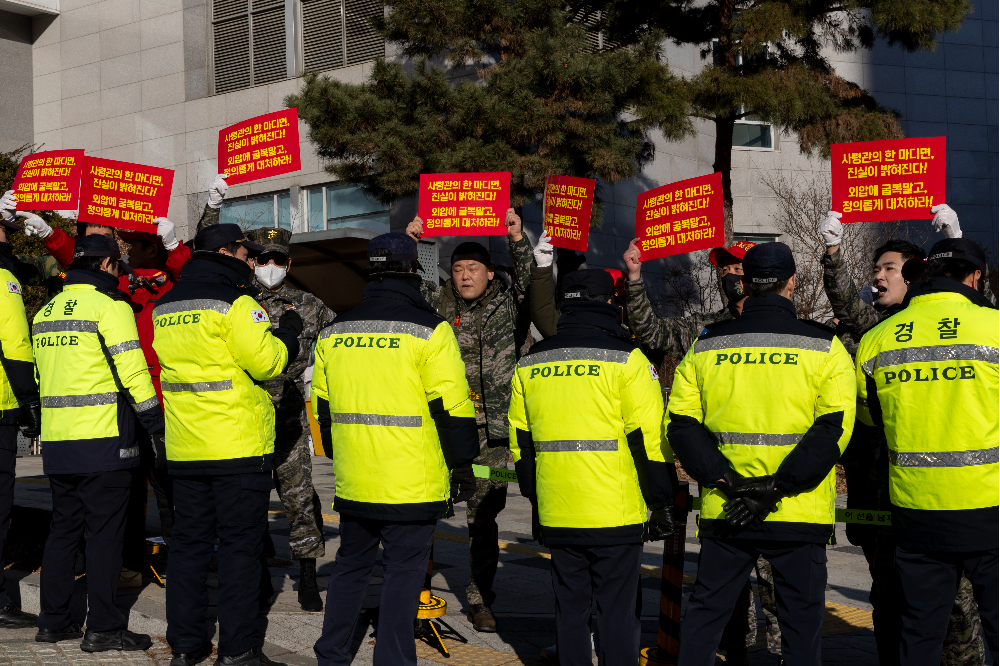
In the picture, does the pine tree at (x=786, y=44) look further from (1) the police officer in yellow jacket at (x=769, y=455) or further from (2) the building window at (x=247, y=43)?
(2) the building window at (x=247, y=43)

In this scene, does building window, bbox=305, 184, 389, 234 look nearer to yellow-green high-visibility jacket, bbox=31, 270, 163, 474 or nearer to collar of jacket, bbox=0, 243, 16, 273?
collar of jacket, bbox=0, 243, 16, 273

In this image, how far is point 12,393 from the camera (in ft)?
20.6

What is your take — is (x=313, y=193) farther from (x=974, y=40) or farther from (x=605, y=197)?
(x=974, y=40)

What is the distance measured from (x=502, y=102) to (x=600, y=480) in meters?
9.66

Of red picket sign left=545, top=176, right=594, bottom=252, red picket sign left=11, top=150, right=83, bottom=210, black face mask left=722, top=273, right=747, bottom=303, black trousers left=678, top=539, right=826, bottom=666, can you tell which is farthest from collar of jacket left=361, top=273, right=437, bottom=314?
red picket sign left=11, top=150, right=83, bottom=210

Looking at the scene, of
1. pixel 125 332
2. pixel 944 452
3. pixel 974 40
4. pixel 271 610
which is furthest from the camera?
pixel 974 40

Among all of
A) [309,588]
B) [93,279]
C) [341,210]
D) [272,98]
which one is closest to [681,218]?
[309,588]

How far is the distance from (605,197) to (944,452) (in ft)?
56.4

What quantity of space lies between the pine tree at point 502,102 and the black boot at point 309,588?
308 inches

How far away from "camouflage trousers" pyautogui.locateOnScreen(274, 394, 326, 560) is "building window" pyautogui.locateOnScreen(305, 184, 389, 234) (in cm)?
1470

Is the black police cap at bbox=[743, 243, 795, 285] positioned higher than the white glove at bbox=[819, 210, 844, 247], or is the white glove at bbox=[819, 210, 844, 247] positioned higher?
the white glove at bbox=[819, 210, 844, 247]

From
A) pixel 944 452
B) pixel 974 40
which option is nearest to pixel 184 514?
pixel 944 452

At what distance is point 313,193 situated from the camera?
2255cm

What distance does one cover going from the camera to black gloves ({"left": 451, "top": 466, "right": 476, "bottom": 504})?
4898mm
